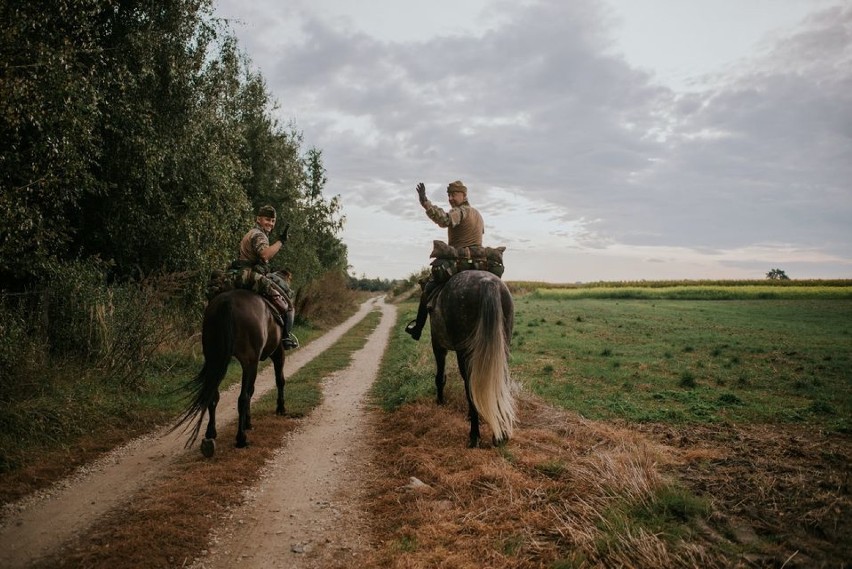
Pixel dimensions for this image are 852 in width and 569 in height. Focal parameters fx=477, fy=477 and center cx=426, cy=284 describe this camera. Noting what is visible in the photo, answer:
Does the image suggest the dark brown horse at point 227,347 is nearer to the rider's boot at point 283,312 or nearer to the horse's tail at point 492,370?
the rider's boot at point 283,312

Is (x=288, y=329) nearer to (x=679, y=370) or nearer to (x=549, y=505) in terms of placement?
(x=549, y=505)

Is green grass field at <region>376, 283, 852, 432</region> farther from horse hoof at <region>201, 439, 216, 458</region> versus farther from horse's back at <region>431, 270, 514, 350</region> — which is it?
horse hoof at <region>201, 439, 216, 458</region>

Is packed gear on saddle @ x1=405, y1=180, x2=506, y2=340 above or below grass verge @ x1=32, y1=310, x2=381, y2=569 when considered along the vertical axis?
above

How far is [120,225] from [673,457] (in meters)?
13.5

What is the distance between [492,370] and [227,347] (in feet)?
12.8

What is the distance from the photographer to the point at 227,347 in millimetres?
7070

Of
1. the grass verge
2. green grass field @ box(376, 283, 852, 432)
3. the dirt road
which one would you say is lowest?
the dirt road

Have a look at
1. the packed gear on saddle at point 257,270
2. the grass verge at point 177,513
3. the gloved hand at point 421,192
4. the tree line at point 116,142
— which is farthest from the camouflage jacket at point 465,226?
the tree line at point 116,142

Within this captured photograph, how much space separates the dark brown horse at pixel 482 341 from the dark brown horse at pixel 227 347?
2980mm

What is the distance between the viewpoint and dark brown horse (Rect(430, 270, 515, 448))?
6613 mm

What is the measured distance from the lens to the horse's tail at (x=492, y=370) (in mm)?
6590

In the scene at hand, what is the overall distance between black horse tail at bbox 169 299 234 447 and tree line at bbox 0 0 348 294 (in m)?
3.97

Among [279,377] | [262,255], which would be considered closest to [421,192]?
[262,255]

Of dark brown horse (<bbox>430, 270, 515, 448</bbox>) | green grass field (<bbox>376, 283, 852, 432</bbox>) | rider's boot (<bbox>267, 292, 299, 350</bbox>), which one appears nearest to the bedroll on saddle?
dark brown horse (<bbox>430, 270, 515, 448</bbox>)
